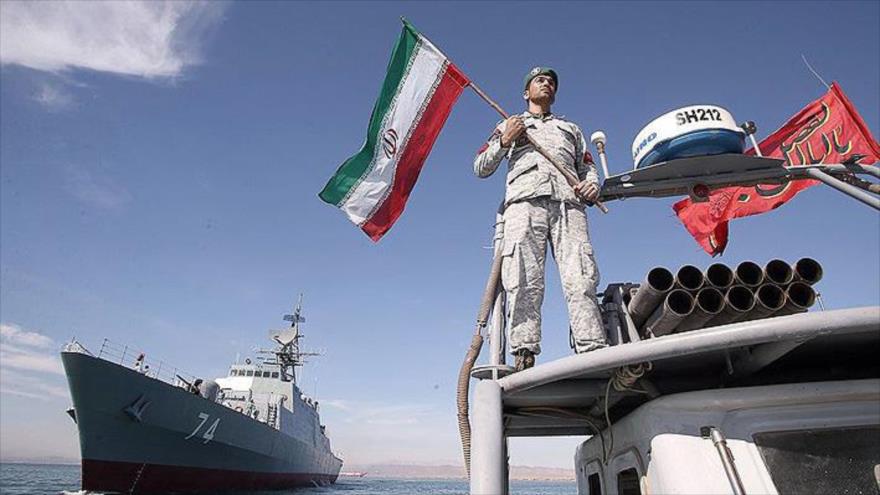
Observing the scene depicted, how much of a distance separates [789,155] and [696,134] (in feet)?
13.0

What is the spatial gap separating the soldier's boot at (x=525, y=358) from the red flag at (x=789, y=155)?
3.70m

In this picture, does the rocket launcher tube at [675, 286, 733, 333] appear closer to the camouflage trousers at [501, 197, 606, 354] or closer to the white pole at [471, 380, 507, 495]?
the camouflage trousers at [501, 197, 606, 354]

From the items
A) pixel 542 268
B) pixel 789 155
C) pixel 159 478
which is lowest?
pixel 159 478

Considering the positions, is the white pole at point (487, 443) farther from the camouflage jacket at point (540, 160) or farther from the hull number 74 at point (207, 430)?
the hull number 74 at point (207, 430)

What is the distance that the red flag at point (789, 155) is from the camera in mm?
5410

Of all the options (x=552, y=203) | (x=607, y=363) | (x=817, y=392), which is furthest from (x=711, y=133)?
(x=607, y=363)

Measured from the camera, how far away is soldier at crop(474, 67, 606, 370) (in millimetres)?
2963

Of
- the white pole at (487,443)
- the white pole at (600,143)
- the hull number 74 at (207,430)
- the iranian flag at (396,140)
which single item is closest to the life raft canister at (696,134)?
the white pole at (600,143)

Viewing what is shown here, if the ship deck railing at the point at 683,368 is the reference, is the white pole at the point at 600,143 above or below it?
above

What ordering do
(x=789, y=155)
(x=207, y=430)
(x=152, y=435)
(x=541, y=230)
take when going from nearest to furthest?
(x=541, y=230)
(x=789, y=155)
(x=152, y=435)
(x=207, y=430)

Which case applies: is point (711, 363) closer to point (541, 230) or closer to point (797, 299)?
point (797, 299)

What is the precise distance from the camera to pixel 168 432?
19078 mm

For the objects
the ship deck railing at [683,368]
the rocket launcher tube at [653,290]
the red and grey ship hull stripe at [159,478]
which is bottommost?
the red and grey ship hull stripe at [159,478]

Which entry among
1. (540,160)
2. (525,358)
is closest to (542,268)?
(525,358)
